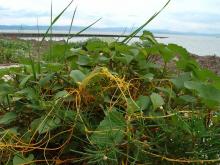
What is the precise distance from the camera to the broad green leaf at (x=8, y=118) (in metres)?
1.61

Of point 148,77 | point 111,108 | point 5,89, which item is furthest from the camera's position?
point 5,89

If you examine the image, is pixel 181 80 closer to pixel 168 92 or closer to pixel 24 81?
pixel 168 92

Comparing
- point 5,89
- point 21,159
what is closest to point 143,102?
point 21,159

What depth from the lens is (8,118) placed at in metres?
1.62

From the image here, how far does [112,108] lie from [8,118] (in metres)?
0.36

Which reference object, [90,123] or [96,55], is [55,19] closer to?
[96,55]

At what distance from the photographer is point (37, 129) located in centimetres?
149

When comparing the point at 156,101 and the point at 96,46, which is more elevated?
the point at 96,46

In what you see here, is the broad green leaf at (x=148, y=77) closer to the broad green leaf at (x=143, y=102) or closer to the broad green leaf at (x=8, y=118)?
the broad green leaf at (x=143, y=102)

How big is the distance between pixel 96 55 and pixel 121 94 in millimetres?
256

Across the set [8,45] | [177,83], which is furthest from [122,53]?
[8,45]

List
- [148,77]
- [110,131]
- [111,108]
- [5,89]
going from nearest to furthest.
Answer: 1. [110,131]
2. [111,108]
3. [148,77]
4. [5,89]

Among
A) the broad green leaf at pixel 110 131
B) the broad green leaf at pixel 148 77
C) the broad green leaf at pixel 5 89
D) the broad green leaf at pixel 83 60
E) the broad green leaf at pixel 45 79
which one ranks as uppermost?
the broad green leaf at pixel 83 60

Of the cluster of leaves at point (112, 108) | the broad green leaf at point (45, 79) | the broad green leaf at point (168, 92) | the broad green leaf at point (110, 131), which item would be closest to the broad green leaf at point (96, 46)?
the cluster of leaves at point (112, 108)
